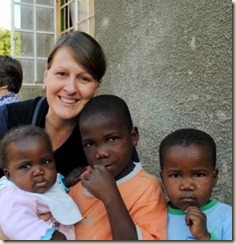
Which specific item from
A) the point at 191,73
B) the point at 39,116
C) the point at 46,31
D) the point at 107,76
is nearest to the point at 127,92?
the point at 107,76

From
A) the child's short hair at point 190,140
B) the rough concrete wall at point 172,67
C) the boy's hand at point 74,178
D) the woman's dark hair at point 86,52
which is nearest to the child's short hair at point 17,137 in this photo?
the boy's hand at point 74,178

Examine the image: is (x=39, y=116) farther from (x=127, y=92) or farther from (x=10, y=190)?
(x=127, y=92)

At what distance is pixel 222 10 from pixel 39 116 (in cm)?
137

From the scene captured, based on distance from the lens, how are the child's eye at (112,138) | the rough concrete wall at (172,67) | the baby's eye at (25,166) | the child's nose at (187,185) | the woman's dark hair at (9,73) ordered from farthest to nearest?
the woman's dark hair at (9,73) → the rough concrete wall at (172,67) → the baby's eye at (25,166) → the child's eye at (112,138) → the child's nose at (187,185)

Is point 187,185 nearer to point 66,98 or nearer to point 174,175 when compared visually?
point 174,175

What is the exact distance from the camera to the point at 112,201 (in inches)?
65.3

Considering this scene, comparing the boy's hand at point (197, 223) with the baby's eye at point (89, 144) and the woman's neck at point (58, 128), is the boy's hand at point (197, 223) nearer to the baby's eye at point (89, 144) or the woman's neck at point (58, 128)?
the baby's eye at point (89, 144)

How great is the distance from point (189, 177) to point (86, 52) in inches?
33.1

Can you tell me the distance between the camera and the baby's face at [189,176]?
1.74m

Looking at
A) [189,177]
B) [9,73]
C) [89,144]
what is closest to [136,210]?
[189,177]

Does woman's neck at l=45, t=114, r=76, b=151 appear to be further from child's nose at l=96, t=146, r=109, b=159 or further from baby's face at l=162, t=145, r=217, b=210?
baby's face at l=162, t=145, r=217, b=210

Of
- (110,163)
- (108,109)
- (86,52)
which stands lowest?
(110,163)

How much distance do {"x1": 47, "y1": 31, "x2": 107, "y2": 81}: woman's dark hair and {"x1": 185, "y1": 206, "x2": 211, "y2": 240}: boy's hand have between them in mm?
899

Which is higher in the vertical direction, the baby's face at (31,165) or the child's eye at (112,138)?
the child's eye at (112,138)
